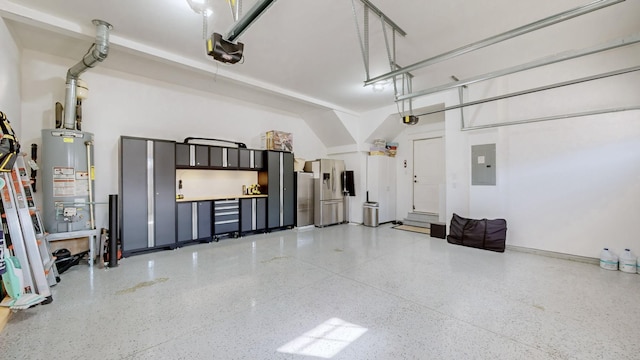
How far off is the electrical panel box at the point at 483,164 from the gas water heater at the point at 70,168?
20.0ft

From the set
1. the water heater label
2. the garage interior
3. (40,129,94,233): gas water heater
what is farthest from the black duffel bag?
the water heater label

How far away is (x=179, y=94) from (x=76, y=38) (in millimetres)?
1812

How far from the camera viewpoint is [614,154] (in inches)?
142

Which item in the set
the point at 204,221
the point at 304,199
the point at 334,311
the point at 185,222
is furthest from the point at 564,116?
the point at 185,222

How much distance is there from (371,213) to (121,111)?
19.0 ft

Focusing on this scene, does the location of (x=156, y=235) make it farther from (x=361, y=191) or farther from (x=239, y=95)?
(x=361, y=191)

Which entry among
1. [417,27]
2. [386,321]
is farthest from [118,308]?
[417,27]

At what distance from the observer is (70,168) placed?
3500 mm

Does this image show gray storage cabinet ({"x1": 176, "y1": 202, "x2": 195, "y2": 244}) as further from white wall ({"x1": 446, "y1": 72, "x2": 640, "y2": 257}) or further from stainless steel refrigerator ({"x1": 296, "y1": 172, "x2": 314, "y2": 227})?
white wall ({"x1": 446, "y1": 72, "x2": 640, "y2": 257})

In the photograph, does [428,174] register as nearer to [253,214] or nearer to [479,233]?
[479,233]

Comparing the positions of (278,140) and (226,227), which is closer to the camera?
(226,227)

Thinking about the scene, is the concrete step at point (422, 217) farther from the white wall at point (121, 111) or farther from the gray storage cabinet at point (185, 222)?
the gray storage cabinet at point (185, 222)

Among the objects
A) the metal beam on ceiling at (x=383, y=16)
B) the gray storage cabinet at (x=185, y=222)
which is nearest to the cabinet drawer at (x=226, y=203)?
the gray storage cabinet at (x=185, y=222)

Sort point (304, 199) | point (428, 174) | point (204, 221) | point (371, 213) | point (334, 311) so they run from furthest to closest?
point (428, 174) → point (371, 213) → point (304, 199) → point (204, 221) → point (334, 311)
